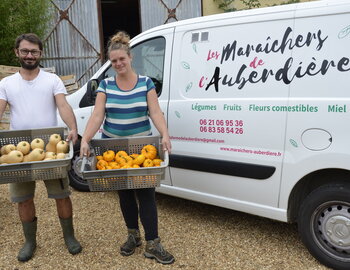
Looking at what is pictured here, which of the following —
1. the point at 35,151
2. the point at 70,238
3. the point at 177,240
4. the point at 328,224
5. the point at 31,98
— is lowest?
the point at 177,240

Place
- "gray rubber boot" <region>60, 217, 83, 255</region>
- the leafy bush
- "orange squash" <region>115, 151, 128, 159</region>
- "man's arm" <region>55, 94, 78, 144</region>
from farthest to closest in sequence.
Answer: the leafy bush
"gray rubber boot" <region>60, 217, 83, 255</region>
"man's arm" <region>55, 94, 78, 144</region>
"orange squash" <region>115, 151, 128, 159</region>

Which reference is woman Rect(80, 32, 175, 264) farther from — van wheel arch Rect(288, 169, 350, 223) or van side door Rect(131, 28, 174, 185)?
van wheel arch Rect(288, 169, 350, 223)

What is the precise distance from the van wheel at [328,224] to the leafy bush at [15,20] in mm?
7931

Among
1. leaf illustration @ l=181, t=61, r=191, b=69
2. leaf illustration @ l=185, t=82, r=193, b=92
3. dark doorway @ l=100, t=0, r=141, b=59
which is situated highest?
dark doorway @ l=100, t=0, r=141, b=59

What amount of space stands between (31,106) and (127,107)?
828mm

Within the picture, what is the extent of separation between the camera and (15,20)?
8.86 m

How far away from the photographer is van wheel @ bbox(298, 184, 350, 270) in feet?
9.50

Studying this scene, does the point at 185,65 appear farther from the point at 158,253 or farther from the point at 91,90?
the point at 158,253

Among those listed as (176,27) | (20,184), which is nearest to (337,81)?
(176,27)

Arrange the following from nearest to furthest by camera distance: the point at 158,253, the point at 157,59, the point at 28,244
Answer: the point at 158,253 < the point at 28,244 < the point at 157,59

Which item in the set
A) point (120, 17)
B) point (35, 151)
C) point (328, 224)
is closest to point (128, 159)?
point (35, 151)

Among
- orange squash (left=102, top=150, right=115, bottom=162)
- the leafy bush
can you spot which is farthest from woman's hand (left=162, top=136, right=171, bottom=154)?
the leafy bush

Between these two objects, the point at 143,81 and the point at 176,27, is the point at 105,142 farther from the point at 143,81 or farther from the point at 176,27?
the point at 176,27

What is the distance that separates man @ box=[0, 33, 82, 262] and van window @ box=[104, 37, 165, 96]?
1.07 metres
